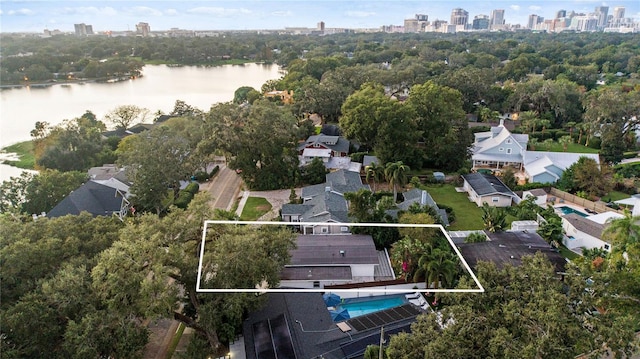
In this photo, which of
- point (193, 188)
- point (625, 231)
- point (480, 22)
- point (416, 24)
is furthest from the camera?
point (480, 22)

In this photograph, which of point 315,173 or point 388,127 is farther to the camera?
point 388,127

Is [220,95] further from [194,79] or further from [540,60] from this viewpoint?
[540,60]

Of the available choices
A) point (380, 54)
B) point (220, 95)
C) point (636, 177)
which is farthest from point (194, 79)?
Result: point (636, 177)

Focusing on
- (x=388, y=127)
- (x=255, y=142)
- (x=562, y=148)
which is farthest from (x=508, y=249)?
(x=562, y=148)

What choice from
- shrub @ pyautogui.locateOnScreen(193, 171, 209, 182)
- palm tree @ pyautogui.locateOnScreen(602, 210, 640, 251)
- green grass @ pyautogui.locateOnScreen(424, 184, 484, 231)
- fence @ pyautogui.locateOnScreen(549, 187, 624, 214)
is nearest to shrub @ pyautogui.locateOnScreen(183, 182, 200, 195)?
shrub @ pyautogui.locateOnScreen(193, 171, 209, 182)

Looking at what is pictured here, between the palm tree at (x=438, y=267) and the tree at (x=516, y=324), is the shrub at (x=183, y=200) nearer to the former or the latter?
the palm tree at (x=438, y=267)

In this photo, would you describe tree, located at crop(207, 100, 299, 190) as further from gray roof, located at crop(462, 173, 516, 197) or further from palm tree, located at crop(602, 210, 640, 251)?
palm tree, located at crop(602, 210, 640, 251)

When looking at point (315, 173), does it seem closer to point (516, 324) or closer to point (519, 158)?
point (519, 158)
